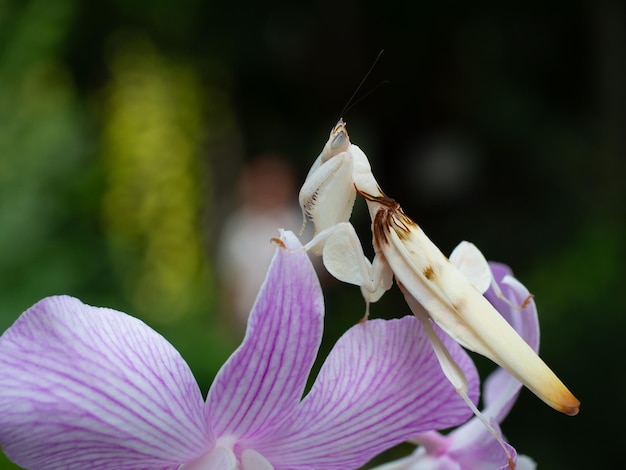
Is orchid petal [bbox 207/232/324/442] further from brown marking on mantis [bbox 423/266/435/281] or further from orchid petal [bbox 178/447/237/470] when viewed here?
brown marking on mantis [bbox 423/266/435/281]

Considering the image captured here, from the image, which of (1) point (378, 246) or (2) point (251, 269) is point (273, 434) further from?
(2) point (251, 269)

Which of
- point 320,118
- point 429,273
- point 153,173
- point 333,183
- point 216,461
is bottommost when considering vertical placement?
point 216,461

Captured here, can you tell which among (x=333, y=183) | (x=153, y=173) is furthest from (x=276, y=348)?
(x=153, y=173)

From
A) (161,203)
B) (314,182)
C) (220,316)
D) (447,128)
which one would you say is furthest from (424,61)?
(314,182)

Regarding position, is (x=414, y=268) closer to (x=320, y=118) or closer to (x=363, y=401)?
(x=363, y=401)

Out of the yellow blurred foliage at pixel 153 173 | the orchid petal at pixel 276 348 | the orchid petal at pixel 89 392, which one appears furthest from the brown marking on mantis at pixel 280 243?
the yellow blurred foliage at pixel 153 173

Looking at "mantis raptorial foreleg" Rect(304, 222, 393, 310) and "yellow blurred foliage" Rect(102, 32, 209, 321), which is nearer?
"mantis raptorial foreleg" Rect(304, 222, 393, 310)

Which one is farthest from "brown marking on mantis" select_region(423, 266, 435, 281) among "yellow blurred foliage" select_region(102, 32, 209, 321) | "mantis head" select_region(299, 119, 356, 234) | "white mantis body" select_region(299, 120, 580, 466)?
"yellow blurred foliage" select_region(102, 32, 209, 321)
